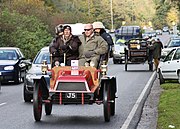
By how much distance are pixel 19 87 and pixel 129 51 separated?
465 inches

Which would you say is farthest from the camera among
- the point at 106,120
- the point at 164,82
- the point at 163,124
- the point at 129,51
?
the point at 129,51

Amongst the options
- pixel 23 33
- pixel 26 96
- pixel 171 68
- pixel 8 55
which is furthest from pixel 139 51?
pixel 26 96

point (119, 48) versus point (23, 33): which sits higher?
point (23, 33)

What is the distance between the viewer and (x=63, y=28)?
14031 mm

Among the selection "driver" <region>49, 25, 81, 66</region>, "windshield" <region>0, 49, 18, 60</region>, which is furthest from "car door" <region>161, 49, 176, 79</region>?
"driver" <region>49, 25, 81, 66</region>

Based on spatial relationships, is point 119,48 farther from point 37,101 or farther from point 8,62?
point 37,101

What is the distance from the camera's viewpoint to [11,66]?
84.6ft

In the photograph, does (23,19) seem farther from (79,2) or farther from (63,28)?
(79,2)

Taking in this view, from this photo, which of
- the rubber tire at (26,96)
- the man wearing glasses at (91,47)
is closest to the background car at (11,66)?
the rubber tire at (26,96)

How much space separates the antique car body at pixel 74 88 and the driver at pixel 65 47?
63 cm

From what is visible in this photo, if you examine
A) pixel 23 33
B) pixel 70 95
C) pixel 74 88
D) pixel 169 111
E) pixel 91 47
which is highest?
pixel 23 33

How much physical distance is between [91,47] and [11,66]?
1219 cm

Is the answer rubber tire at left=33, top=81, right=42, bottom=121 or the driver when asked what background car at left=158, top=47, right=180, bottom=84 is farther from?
rubber tire at left=33, top=81, right=42, bottom=121

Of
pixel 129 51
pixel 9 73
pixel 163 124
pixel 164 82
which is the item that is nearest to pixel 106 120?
pixel 163 124
